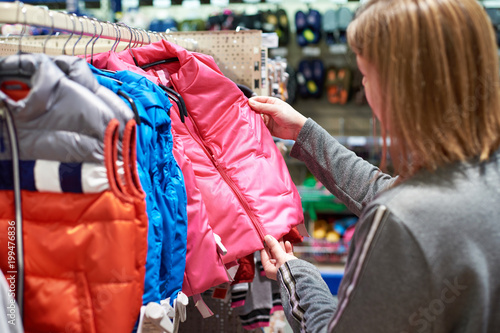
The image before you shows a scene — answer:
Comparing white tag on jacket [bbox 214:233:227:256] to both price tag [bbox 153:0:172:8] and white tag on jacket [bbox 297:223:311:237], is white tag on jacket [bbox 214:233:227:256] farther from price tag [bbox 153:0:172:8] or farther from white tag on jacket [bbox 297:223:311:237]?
price tag [bbox 153:0:172:8]

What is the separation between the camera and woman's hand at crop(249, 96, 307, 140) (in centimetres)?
153

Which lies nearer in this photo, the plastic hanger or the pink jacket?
the pink jacket

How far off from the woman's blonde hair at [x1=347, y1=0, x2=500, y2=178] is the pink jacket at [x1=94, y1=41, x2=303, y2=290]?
26.7 inches

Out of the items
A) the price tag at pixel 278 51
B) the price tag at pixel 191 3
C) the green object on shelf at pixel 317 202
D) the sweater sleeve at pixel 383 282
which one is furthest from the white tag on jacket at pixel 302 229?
the price tag at pixel 191 3

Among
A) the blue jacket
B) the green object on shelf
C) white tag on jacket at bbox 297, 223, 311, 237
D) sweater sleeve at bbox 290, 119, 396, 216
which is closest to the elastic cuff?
sweater sleeve at bbox 290, 119, 396, 216

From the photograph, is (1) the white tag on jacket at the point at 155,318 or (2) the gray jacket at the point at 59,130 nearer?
(2) the gray jacket at the point at 59,130

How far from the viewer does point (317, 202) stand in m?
4.15

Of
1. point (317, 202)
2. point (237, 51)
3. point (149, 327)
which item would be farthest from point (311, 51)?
point (149, 327)

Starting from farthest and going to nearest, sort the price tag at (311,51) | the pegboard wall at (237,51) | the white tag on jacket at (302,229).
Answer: the price tag at (311,51)
the pegboard wall at (237,51)
the white tag on jacket at (302,229)

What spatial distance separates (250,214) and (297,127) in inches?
12.3

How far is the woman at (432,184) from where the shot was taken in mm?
750

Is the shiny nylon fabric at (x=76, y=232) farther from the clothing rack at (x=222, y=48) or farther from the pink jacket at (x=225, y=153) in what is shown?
the clothing rack at (x=222, y=48)

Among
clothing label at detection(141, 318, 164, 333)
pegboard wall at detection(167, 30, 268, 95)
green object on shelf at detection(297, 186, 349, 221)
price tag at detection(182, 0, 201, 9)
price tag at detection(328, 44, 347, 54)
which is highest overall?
price tag at detection(182, 0, 201, 9)

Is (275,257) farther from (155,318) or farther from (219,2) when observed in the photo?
(219,2)
